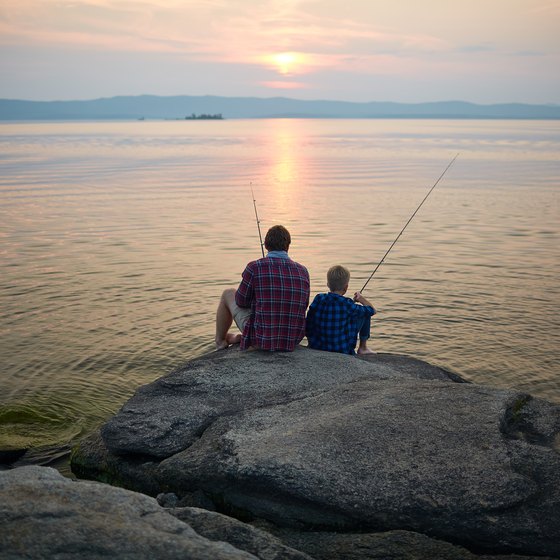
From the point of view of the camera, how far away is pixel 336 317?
22.9ft

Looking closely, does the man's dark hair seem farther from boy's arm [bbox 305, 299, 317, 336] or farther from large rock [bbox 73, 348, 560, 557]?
large rock [bbox 73, 348, 560, 557]

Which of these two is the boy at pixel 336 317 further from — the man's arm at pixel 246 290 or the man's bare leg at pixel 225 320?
the man's bare leg at pixel 225 320

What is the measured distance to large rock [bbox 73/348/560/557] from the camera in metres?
4.03

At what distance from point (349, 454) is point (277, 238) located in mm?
2702

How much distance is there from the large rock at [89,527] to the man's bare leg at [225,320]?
361 cm

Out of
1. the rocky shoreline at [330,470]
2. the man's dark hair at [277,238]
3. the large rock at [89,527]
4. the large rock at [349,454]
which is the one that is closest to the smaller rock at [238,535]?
the rocky shoreline at [330,470]

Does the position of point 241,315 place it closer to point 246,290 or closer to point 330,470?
point 246,290

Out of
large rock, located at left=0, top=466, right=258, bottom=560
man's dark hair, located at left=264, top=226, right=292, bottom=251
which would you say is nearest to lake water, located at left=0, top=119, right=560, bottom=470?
man's dark hair, located at left=264, top=226, right=292, bottom=251

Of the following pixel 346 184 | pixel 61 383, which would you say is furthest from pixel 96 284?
pixel 346 184

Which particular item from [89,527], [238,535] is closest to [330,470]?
[238,535]

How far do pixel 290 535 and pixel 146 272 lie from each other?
350 inches

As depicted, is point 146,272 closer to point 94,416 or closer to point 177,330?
point 177,330

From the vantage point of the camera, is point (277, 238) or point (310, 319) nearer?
point (277, 238)

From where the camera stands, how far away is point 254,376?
20.0 feet
